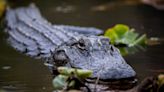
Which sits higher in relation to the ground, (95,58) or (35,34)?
(35,34)

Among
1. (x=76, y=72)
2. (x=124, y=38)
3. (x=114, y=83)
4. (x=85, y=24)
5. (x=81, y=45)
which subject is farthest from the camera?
(x=85, y=24)

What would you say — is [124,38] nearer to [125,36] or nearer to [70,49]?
[125,36]

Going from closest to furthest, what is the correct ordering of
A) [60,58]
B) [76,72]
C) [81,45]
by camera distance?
[76,72] → [81,45] → [60,58]

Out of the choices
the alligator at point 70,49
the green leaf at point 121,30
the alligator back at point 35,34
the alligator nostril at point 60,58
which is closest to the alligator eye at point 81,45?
the alligator at point 70,49

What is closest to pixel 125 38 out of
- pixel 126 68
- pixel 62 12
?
pixel 126 68

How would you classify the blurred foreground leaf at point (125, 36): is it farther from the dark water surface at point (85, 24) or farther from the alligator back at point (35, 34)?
the alligator back at point (35, 34)

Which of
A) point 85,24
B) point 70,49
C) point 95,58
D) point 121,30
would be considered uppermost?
point 85,24

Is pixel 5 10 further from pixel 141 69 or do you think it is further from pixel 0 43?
pixel 141 69

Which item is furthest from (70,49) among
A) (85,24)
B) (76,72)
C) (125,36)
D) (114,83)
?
(85,24)

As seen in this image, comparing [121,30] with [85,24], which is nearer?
[121,30]
